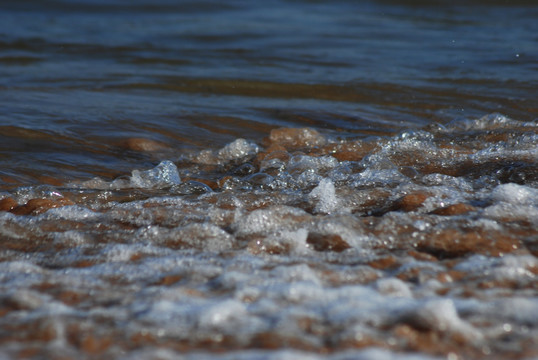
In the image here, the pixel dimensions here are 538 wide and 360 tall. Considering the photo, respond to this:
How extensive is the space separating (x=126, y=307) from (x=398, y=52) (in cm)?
522

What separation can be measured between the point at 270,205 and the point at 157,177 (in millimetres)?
748

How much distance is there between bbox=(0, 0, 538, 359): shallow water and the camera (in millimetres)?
1395

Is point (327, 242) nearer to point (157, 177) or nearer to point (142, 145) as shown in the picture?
point (157, 177)

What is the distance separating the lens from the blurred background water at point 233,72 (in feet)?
12.3

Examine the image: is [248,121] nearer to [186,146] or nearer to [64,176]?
[186,146]

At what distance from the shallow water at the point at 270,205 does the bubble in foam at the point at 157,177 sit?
0.01 meters

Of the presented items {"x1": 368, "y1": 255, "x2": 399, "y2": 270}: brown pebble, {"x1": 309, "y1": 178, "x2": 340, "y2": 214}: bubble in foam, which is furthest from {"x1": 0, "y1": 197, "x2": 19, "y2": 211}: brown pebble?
{"x1": 368, "y1": 255, "x2": 399, "y2": 270}: brown pebble

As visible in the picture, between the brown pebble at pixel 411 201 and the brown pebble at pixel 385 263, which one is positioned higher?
the brown pebble at pixel 411 201

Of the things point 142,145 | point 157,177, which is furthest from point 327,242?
point 142,145

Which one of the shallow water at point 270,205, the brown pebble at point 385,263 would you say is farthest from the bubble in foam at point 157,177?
the brown pebble at point 385,263

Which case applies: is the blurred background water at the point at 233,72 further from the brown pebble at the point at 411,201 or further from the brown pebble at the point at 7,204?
the brown pebble at the point at 411,201

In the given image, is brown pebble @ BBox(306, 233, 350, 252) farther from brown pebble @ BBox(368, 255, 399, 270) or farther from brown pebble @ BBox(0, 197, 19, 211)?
brown pebble @ BBox(0, 197, 19, 211)

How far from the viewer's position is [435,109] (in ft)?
14.0

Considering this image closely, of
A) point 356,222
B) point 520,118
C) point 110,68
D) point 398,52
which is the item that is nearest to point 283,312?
point 356,222
